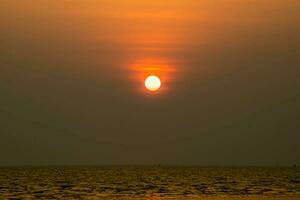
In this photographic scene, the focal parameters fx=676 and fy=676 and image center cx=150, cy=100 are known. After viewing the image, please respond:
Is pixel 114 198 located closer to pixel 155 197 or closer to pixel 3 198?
pixel 155 197

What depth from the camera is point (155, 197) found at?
243 feet

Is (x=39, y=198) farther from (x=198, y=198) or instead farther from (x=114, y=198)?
(x=198, y=198)

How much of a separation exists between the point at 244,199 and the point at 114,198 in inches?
544

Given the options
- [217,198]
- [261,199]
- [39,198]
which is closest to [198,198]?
[217,198]

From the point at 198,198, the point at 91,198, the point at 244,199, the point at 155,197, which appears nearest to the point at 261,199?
the point at 244,199

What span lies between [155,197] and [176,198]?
2.67 m

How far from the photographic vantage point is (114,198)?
72.6m

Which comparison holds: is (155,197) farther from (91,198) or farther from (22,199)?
(22,199)

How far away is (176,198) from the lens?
7269 cm

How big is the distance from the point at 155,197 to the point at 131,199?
11.8ft

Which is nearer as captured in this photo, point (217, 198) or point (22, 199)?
A: point (22, 199)

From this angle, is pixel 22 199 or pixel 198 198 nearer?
pixel 22 199

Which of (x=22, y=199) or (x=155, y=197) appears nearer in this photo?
(x=22, y=199)

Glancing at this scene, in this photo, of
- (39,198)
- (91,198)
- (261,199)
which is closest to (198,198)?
(261,199)
